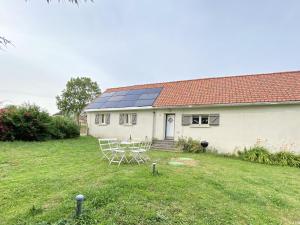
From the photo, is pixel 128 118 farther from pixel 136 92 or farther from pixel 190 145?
pixel 190 145

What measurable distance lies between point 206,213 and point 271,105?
10.3 meters

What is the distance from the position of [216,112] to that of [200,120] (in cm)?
121

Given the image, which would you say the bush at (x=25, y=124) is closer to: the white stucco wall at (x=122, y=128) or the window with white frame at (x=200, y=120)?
the white stucco wall at (x=122, y=128)

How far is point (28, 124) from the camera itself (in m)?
16.1

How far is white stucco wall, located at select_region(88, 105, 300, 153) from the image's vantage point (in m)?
12.4

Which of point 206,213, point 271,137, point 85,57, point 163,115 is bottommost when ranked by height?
point 206,213

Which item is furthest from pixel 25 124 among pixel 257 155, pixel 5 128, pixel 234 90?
pixel 257 155

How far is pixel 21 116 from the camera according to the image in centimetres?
1608

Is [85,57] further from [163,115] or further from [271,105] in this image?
[271,105]

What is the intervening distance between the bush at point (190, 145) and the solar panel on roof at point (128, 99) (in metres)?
3.90

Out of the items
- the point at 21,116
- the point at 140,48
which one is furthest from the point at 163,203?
the point at 140,48

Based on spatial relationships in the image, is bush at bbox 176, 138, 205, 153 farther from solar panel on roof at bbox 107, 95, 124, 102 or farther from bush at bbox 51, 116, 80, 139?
bush at bbox 51, 116, 80, 139

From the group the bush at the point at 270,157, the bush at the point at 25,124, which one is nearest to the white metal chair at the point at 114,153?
the bush at the point at 270,157

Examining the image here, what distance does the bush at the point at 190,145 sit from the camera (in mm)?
14414
